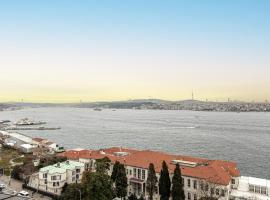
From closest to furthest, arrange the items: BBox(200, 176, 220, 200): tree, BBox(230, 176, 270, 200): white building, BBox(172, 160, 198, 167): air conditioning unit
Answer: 1. BBox(200, 176, 220, 200): tree
2. BBox(230, 176, 270, 200): white building
3. BBox(172, 160, 198, 167): air conditioning unit

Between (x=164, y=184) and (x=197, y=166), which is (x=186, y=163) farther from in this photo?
(x=164, y=184)

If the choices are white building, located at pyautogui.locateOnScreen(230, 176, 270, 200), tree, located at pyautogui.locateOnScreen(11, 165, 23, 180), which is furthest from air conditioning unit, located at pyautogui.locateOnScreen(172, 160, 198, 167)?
tree, located at pyautogui.locateOnScreen(11, 165, 23, 180)

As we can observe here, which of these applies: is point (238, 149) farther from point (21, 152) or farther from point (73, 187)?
point (73, 187)

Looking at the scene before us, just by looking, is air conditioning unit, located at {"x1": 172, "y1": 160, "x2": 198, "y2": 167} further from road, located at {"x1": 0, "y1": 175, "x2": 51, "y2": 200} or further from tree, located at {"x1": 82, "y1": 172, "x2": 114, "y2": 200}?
road, located at {"x1": 0, "y1": 175, "x2": 51, "y2": 200}

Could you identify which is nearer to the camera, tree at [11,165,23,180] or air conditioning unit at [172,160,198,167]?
air conditioning unit at [172,160,198,167]

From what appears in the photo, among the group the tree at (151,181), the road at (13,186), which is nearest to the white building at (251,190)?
the tree at (151,181)

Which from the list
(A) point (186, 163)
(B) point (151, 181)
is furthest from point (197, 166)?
(B) point (151, 181)

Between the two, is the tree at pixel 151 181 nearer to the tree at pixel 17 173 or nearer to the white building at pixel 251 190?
the white building at pixel 251 190
